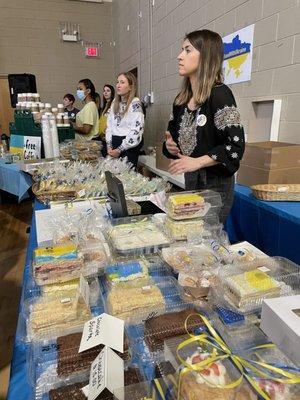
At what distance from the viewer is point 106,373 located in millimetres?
586

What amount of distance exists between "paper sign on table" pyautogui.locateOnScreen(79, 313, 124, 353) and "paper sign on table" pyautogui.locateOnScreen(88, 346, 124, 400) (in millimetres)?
33

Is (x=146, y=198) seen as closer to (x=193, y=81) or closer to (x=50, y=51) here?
(x=193, y=81)

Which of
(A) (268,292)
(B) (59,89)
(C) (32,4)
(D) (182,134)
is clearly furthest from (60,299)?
(C) (32,4)

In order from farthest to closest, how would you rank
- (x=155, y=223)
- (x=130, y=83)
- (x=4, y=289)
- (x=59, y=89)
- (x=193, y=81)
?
1. (x=59, y=89)
2. (x=130, y=83)
3. (x=4, y=289)
4. (x=193, y=81)
5. (x=155, y=223)

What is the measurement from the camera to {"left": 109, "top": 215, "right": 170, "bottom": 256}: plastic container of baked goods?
3.70 ft

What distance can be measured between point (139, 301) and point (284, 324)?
0.40 meters

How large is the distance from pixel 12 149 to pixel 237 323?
115 inches

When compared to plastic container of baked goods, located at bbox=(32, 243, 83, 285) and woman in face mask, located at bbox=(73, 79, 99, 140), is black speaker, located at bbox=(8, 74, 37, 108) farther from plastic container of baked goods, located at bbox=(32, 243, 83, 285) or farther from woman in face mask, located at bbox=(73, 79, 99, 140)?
plastic container of baked goods, located at bbox=(32, 243, 83, 285)

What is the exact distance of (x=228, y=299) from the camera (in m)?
0.85

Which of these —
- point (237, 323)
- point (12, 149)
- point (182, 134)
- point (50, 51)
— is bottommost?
point (237, 323)

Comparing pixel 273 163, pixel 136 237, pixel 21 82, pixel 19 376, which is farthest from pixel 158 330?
pixel 21 82

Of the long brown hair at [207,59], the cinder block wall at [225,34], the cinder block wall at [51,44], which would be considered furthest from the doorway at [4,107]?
the long brown hair at [207,59]

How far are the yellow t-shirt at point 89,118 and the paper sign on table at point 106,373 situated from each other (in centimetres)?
319

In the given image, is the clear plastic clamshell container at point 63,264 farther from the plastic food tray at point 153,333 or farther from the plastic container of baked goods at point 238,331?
the plastic container of baked goods at point 238,331
